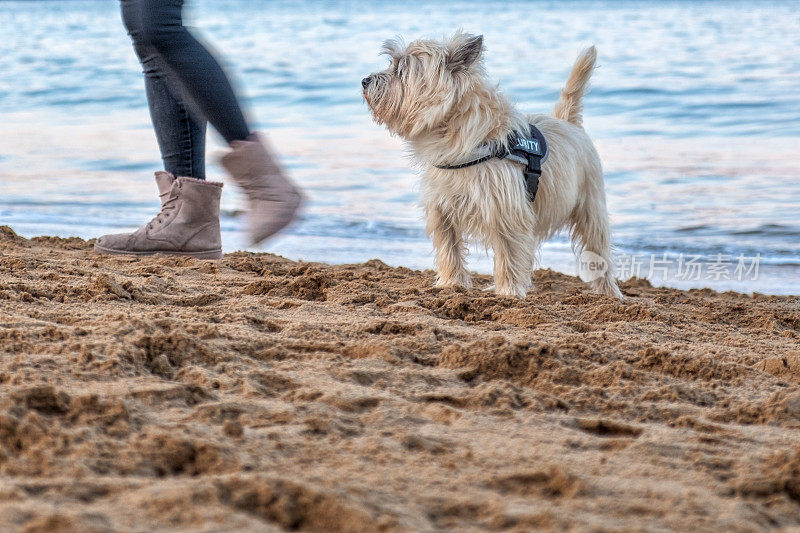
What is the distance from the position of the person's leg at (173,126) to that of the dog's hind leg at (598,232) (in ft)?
6.72

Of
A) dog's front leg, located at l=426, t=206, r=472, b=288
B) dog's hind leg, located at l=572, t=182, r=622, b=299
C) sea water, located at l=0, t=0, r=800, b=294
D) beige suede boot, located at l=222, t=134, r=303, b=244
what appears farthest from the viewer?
sea water, located at l=0, t=0, r=800, b=294

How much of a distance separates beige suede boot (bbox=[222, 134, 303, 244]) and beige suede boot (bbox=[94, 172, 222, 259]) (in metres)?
0.65

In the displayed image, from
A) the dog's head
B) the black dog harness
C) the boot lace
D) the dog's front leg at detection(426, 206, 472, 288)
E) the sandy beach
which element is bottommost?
the sandy beach

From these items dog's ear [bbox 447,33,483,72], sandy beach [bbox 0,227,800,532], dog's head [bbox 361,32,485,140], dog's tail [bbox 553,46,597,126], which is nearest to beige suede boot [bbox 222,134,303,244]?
sandy beach [bbox 0,227,800,532]

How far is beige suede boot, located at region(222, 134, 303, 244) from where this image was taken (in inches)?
135

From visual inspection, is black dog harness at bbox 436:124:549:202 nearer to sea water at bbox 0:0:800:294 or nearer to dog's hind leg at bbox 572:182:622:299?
dog's hind leg at bbox 572:182:622:299

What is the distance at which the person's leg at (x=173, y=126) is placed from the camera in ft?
12.7

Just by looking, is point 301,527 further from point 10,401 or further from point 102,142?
point 102,142

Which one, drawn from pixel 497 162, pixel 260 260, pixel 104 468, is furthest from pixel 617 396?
pixel 260 260

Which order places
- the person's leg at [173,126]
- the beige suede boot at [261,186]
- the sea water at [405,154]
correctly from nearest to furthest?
the beige suede boot at [261,186] < the person's leg at [173,126] < the sea water at [405,154]

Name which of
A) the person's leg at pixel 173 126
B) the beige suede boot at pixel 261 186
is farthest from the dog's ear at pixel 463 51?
the person's leg at pixel 173 126

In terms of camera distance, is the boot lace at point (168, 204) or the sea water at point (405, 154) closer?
the boot lace at point (168, 204)

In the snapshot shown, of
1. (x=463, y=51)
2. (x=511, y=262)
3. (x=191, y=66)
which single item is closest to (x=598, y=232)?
(x=511, y=262)

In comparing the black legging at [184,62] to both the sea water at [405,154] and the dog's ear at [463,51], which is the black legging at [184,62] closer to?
the sea water at [405,154]
